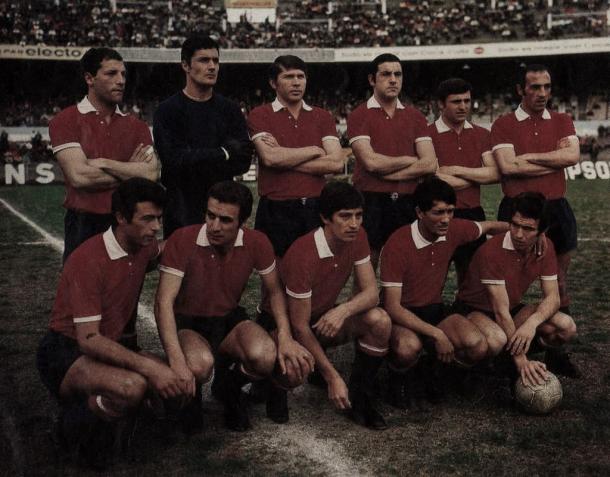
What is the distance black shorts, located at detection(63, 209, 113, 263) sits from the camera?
485 centimetres

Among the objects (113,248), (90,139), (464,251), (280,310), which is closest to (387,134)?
→ (464,251)

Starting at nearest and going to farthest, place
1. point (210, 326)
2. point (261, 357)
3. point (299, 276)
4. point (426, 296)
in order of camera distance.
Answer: point (261, 357) < point (299, 276) < point (210, 326) < point (426, 296)

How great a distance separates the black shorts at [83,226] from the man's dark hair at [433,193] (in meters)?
2.05

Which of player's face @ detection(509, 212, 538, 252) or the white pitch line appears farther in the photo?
the white pitch line

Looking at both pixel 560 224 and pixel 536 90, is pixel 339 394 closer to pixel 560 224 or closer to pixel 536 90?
pixel 560 224

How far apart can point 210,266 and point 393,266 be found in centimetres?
116

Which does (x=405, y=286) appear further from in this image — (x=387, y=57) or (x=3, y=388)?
(x=3, y=388)

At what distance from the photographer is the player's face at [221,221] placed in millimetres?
4141

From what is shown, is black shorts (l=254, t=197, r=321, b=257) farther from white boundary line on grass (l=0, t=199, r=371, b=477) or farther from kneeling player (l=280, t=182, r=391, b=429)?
white boundary line on grass (l=0, t=199, r=371, b=477)

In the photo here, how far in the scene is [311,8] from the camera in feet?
135

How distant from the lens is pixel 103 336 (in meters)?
3.92

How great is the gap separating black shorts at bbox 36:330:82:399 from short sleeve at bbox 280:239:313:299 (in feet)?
4.15

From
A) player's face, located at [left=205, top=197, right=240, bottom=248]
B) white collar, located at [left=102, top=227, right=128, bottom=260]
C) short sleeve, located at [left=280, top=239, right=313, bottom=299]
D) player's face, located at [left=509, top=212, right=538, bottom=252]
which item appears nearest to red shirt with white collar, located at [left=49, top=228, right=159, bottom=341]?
white collar, located at [left=102, top=227, right=128, bottom=260]

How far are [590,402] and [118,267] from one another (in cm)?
298
